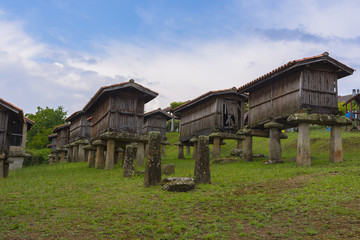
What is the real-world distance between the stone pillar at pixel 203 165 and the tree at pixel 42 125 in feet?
147

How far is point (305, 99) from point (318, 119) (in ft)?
4.10

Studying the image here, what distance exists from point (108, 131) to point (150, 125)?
13715 millimetres

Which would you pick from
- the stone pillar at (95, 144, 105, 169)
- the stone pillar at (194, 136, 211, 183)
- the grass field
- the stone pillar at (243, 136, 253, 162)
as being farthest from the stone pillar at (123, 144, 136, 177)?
the stone pillar at (243, 136, 253, 162)

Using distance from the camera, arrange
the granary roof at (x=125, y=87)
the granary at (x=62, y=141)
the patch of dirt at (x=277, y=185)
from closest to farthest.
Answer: the patch of dirt at (x=277, y=185)
the granary roof at (x=125, y=87)
the granary at (x=62, y=141)

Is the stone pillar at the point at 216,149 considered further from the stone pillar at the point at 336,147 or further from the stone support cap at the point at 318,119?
the stone pillar at the point at 336,147

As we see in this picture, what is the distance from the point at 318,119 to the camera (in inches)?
577

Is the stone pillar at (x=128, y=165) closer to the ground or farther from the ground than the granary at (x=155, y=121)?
closer to the ground

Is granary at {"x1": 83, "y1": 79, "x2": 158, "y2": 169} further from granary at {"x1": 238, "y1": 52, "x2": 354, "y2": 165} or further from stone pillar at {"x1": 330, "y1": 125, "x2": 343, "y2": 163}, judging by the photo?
stone pillar at {"x1": 330, "y1": 125, "x2": 343, "y2": 163}

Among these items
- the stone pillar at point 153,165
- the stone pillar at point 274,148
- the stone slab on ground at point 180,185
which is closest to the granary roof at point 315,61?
the stone pillar at point 274,148

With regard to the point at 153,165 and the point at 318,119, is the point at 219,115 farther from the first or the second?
the point at 153,165

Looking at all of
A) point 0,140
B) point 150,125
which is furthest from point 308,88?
point 150,125

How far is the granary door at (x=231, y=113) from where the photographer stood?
22531 mm

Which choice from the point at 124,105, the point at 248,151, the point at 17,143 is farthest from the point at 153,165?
the point at 17,143

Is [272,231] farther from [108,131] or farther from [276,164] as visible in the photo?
[108,131]
